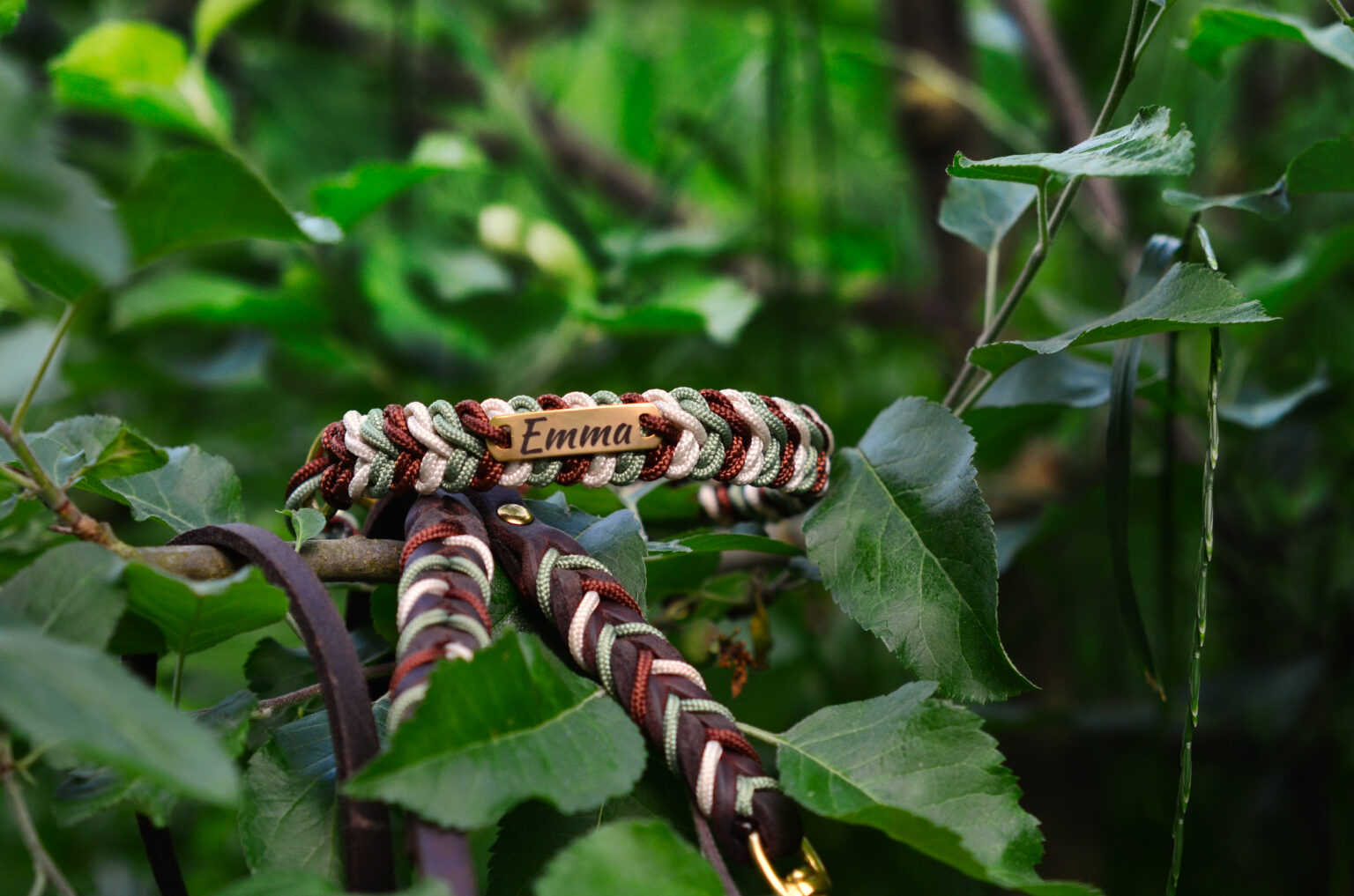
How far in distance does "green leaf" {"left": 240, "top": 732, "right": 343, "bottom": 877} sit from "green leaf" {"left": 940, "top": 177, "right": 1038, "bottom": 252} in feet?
1.19

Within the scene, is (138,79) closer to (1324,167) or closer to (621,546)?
(621,546)

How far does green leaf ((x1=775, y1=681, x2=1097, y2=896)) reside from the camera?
0.23 meters

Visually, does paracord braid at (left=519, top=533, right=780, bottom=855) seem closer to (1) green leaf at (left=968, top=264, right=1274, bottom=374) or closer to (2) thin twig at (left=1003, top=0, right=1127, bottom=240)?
(1) green leaf at (left=968, top=264, right=1274, bottom=374)

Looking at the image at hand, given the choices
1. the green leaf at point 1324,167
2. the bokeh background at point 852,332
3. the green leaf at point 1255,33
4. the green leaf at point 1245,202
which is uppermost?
the green leaf at point 1255,33

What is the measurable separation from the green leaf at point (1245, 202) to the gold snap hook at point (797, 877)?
287 mm

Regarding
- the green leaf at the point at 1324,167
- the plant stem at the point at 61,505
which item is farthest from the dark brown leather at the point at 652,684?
the green leaf at the point at 1324,167

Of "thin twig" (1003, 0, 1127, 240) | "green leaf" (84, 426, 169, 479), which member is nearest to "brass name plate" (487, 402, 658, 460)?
"green leaf" (84, 426, 169, 479)

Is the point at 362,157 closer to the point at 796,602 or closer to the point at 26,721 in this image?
the point at 796,602

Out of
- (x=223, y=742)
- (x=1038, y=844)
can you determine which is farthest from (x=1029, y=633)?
(x=223, y=742)

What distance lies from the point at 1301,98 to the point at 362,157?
3.54 ft

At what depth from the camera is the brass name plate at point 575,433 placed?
1.00ft

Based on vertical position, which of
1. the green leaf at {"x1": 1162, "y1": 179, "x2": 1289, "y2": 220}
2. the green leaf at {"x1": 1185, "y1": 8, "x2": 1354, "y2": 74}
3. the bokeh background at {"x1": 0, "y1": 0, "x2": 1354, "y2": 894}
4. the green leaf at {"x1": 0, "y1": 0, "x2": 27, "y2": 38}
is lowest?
the bokeh background at {"x1": 0, "y1": 0, "x2": 1354, "y2": 894}

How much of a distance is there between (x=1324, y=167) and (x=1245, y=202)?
0.09 ft

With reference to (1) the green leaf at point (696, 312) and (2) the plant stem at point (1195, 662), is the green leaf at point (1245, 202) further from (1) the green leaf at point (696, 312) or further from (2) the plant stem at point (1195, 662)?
(1) the green leaf at point (696, 312)
